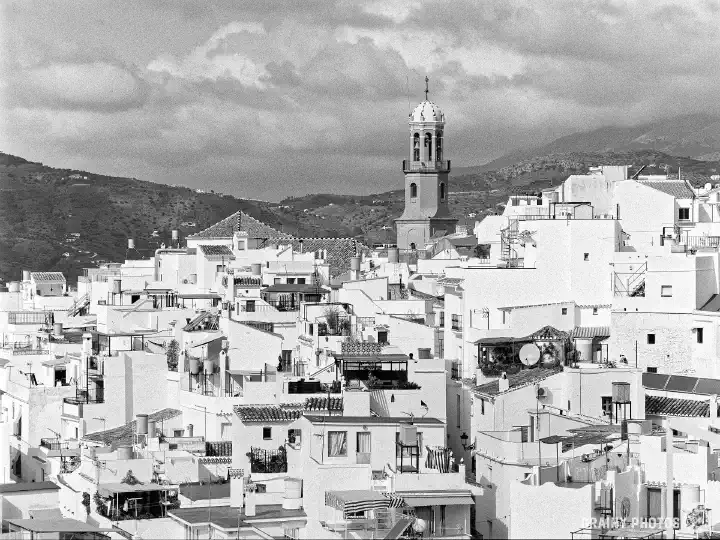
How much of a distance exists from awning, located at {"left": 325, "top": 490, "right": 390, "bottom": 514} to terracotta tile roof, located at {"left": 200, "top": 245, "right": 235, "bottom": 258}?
94.5 feet

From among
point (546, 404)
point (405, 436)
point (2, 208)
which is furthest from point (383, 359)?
point (2, 208)

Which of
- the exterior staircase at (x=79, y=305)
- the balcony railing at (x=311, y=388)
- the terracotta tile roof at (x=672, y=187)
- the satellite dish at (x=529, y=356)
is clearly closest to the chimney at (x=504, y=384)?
the satellite dish at (x=529, y=356)

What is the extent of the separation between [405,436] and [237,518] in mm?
4375

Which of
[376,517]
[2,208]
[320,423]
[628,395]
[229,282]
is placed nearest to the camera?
[376,517]

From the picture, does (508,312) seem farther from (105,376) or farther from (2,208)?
(2,208)

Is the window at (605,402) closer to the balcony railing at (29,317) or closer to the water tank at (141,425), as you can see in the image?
the water tank at (141,425)

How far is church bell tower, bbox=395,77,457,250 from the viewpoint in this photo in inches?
2815

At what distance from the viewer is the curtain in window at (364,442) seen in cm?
2784

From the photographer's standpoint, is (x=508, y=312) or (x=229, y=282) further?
(x=229, y=282)

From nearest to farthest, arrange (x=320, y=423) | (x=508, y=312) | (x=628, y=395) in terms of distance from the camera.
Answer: (x=320, y=423), (x=628, y=395), (x=508, y=312)

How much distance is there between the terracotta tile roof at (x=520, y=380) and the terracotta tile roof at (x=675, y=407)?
1844 mm

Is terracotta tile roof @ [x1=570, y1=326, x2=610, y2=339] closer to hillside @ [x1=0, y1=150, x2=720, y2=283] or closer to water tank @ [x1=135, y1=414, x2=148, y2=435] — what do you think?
water tank @ [x1=135, y1=414, x2=148, y2=435]

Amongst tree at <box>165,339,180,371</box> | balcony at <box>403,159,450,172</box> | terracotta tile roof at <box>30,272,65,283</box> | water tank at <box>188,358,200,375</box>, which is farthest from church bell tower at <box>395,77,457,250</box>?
water tank at <box>188,358,200,375</box>

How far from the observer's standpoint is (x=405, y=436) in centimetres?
2833
